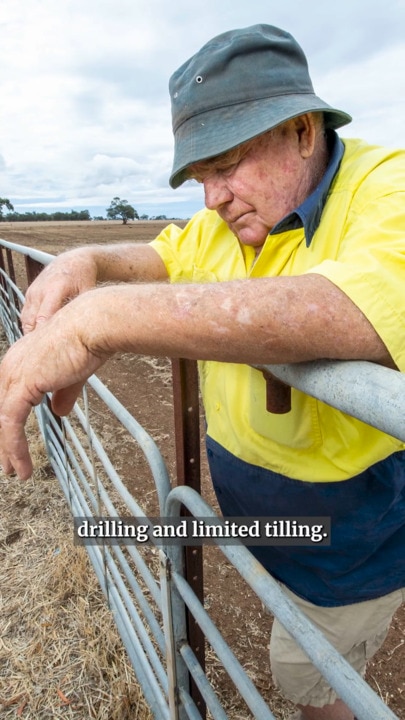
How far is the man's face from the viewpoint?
1.20 meters

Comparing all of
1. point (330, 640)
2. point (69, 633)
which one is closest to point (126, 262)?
point (330, 640)

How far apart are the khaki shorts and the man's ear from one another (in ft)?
4.21

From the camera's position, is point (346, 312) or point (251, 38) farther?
point (251, 38)

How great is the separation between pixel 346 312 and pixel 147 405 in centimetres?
423

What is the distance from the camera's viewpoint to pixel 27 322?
1369 millimetres

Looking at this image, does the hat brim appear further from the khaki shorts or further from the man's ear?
the khaki shorts

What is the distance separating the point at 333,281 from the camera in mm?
797

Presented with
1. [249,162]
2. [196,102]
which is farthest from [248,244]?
[196,102]

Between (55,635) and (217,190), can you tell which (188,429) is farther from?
(55,635)

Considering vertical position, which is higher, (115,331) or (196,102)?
(196,102)

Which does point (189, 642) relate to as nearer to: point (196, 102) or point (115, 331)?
point (115, 331)

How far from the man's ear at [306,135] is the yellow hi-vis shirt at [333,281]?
3.9 inches

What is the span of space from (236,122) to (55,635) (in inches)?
86.7

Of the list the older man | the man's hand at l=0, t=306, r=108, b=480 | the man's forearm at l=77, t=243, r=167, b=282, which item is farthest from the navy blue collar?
the man's forearm at l=77, t=243, r=167, b=282
